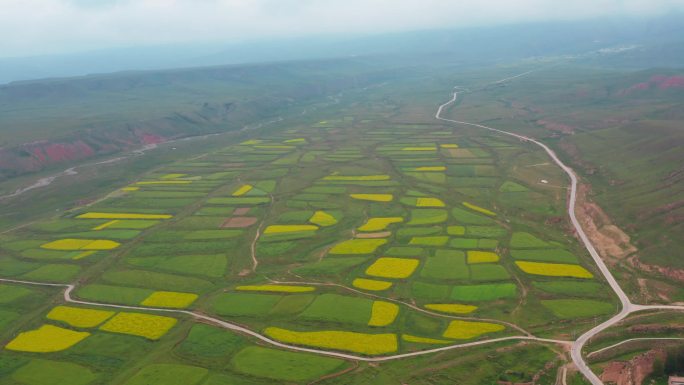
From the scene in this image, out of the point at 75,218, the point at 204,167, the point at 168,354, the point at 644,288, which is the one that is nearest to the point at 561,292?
the point at 644,288

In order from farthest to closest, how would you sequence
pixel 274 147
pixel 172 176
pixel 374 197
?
pixel 274 147, pixel 172 176, pixel 374 197

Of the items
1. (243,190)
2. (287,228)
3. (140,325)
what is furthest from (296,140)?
(140,325)

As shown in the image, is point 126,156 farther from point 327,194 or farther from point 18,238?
point 327,194

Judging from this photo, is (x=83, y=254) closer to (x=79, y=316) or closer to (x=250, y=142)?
(x=79, y=316)

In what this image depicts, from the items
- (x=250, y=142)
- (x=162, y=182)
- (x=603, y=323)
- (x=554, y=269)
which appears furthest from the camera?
(x=250, y=142)

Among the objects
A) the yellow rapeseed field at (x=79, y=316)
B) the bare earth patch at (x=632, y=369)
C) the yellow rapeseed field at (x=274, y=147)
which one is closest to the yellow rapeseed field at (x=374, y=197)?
the yellow rapeseed field at (x=79, y=316)

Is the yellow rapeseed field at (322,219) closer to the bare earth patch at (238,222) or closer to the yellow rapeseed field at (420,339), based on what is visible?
the bare earth patch at (238,222)
